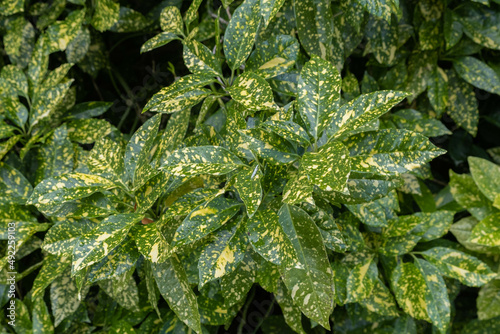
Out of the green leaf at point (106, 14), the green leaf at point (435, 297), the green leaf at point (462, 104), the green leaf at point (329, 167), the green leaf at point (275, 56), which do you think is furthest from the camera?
the green leaf at point (462, 104)

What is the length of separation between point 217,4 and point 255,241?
0.98 m

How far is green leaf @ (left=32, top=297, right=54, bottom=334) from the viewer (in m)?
1.13

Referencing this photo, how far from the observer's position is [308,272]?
30.3 inches

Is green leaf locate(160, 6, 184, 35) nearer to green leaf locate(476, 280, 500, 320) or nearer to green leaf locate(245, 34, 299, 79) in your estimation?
green leaf locate(245, 34, 299, 79)

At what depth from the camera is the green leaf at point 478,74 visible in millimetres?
1260

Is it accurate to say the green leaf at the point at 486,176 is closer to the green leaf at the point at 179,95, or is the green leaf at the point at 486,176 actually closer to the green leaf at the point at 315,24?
the green leaf at the point at 315,24

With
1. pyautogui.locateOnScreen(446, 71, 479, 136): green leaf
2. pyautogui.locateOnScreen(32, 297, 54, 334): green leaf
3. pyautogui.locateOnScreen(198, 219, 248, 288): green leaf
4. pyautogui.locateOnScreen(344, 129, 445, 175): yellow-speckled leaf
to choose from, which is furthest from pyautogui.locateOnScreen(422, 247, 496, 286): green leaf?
pyautogui.locateOnScreen(32, 297, 54, 334): green leaf

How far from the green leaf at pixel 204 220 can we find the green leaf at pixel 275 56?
1.07 feet

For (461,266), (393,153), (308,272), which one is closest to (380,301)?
(461,266)

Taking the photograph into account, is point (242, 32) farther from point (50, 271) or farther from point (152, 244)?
point (50, 271)

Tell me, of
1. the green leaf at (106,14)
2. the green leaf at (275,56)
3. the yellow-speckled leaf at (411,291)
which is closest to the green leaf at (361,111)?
the green leaf at (275,56)

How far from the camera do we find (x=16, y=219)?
1084 mm

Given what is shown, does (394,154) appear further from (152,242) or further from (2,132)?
(2,132)

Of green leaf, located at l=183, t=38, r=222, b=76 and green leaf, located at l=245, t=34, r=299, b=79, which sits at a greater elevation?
green leaf, located at l=183, t=38, r=222, b=76
